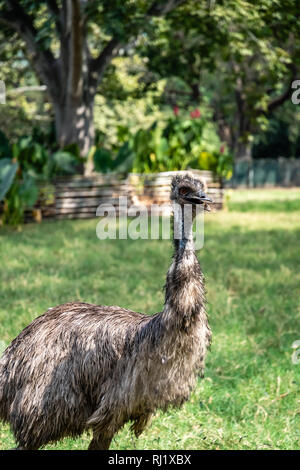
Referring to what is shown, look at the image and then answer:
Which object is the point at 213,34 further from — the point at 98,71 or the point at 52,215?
the point at 52,215

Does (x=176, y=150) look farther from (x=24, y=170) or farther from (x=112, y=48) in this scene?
(x=24, y=170)

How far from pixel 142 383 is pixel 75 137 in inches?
480

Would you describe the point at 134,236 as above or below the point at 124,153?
below

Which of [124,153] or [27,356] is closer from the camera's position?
[27,356]

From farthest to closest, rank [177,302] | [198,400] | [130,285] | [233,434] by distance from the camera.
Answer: [130,285]
[198,400]
[233,434]
[177,302]

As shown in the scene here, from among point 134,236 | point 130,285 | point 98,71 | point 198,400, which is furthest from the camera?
point 98,71

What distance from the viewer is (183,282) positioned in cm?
241

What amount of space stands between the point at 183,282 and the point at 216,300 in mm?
3708

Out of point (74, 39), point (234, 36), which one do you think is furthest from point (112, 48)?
point (234, 36)

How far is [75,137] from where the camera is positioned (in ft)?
46.6

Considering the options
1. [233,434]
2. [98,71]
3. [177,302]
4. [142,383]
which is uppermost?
[98,71]

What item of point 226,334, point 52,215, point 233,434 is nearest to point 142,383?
point 233,434

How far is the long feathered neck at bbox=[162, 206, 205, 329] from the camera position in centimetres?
241

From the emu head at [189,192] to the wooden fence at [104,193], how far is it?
34.2ft
